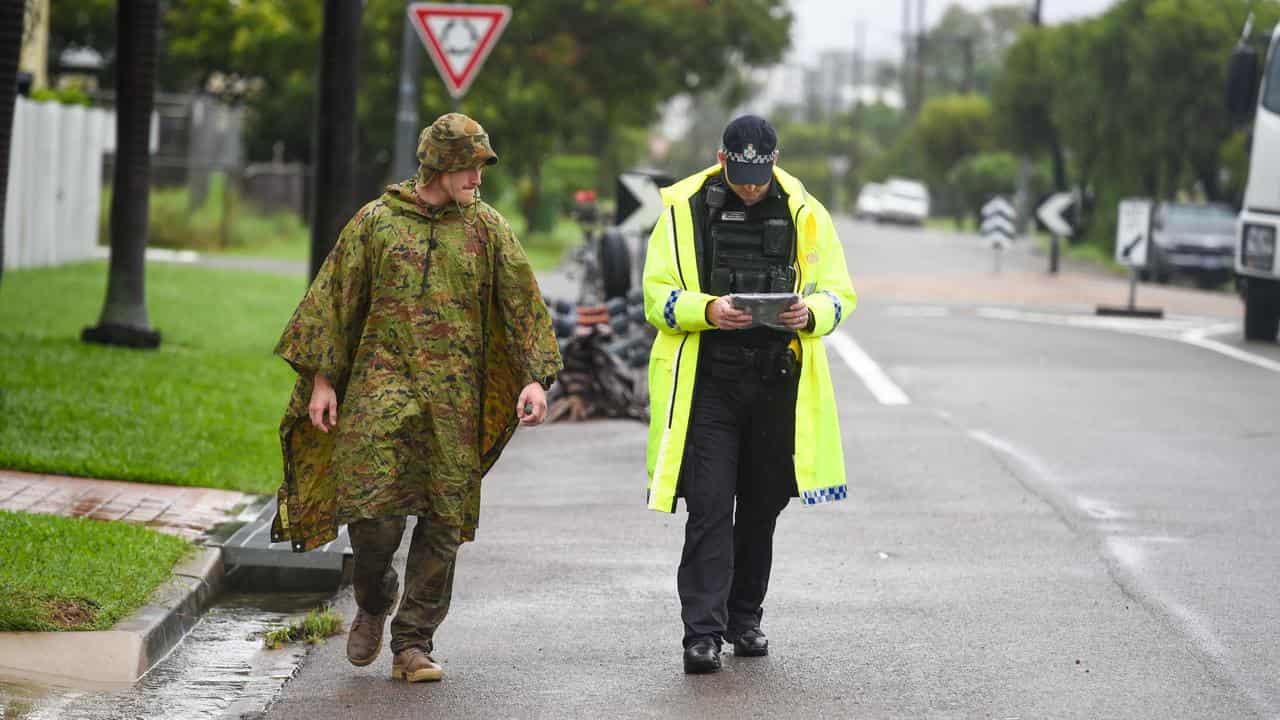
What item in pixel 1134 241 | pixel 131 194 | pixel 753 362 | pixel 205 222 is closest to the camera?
pixel 753 362

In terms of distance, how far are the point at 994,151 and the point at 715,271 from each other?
80961mm

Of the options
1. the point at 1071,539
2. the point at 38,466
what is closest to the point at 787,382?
the point at 1071,539

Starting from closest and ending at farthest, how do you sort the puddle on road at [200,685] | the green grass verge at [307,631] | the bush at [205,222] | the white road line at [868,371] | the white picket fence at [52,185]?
the puddle on road at [200,685] → the green grass verge at [307,631] → the white road line at [868,371] → the white picket fence at [52,185] → the bush at [205,222]

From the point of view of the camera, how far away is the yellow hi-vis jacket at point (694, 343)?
21.5 ft

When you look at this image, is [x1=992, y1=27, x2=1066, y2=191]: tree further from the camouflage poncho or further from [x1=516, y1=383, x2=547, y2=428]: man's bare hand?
[x1=516, y1=383, x2=547, y2=428]: man's bare hand

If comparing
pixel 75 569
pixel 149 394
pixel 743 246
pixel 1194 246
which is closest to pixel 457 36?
pixel 149 394

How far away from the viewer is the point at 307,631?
23.5ft

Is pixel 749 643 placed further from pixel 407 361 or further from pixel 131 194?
pixel 131 194

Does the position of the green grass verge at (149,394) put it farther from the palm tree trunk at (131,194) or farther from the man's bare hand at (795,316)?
the man's bare hand at (795,316)

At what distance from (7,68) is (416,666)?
5.65 m

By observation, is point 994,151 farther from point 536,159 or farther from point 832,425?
point 832,425

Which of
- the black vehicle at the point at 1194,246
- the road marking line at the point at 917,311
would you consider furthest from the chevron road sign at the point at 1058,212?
the road marking line at the point at 917,311

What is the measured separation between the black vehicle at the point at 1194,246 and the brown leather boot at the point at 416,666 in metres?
30.7

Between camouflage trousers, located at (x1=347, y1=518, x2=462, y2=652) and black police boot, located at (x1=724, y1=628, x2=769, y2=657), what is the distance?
1031 millimetres
